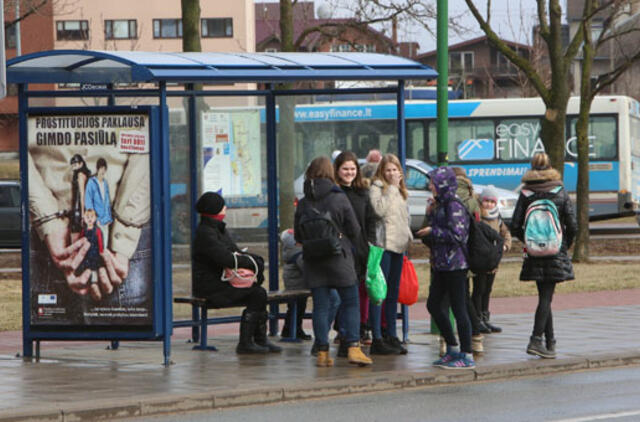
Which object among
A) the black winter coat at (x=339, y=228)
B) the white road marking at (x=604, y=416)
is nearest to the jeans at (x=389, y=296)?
the black winter coat at (x=339, y=228)

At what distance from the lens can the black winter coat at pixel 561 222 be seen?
11.5 metres

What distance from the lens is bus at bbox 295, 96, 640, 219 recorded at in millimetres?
31688

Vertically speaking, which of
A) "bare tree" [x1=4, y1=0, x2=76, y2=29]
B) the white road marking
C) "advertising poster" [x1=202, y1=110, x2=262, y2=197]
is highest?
"bare tree" [x1=4, y1=0, x2=76, y2=29]

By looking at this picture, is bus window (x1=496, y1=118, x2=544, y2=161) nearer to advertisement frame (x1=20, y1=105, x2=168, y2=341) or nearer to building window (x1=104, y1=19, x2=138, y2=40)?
advertisement frame (x1=20, y1=105, x2=168, y2=341)

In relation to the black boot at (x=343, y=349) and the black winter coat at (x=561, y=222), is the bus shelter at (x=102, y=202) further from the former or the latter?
the black winter coat at (x=561, y=222)

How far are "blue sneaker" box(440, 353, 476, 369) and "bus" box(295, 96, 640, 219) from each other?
66.2 feet

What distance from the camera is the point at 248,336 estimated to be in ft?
38.9

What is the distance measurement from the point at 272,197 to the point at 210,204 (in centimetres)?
177

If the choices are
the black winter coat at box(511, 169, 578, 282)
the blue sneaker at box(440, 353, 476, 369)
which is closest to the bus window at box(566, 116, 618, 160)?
the black winter coat at box(511, 169, 578, 282)

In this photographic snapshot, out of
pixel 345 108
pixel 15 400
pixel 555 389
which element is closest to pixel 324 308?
pixel 555 389

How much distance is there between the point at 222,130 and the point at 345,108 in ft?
62.5

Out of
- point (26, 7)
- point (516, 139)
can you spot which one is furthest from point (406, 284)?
point (26, 7)

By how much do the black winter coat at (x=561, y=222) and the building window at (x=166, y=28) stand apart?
63.6 meters

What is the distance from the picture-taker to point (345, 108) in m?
32.0
